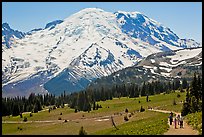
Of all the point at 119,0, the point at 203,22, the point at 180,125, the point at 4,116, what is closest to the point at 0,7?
the point at 119,0

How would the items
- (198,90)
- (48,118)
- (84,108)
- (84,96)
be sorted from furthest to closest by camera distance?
(84,96) < (84,108) < (48,118) < (198,90)

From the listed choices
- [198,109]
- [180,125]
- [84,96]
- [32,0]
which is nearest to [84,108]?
[84,96]

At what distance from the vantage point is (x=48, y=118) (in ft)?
516

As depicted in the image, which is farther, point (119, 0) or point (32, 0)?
point (32, 0)

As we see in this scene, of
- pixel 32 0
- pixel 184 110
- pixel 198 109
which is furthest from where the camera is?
pixel 184 110

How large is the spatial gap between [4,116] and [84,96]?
1558 inches

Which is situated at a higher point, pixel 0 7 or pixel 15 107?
pixel 0 7

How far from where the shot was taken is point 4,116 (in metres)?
182

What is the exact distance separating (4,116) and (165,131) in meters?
144

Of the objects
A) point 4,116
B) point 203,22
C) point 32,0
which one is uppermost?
point 32,0

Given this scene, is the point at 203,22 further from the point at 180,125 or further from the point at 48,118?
the point at 48,118

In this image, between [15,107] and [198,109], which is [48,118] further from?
[198,109]

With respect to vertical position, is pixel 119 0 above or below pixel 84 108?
above

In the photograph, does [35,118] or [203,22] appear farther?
[35,118]
